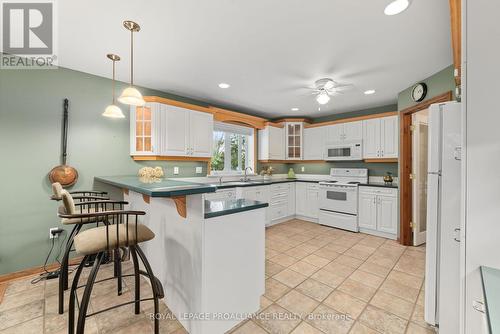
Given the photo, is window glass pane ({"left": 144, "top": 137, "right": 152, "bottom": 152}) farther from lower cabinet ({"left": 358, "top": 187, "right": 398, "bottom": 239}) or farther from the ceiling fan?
lower cabinet ({"left": 358, "top": 187, "right": 398, "bottom": 239})

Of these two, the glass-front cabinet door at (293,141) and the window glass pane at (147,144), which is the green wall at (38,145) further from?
the glass-front cabinet door at (293,141)

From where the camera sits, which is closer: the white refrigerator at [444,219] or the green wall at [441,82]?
the white refrigerator at [444,219]

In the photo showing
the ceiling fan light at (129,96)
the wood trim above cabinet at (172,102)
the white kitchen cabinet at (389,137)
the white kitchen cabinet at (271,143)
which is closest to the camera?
the ceiling fan light at (129,96)

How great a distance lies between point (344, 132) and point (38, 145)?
16.4ft

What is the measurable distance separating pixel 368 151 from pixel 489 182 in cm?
363

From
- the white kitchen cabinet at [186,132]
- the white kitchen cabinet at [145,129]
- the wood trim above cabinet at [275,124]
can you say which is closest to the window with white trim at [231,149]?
the wood trim above cabinet at [275,124]

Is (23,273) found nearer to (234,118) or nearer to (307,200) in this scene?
(234,118)

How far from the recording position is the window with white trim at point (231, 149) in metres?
4.32

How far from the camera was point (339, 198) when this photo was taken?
4.10 metres

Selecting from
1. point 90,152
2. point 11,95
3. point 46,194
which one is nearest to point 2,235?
point 46,194

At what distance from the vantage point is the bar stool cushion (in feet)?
4.25

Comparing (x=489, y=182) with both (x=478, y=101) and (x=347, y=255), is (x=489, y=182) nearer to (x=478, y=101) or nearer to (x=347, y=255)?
(x=478, y=101)

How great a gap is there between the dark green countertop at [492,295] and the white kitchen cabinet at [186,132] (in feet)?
10.7

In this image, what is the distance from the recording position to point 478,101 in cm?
80
